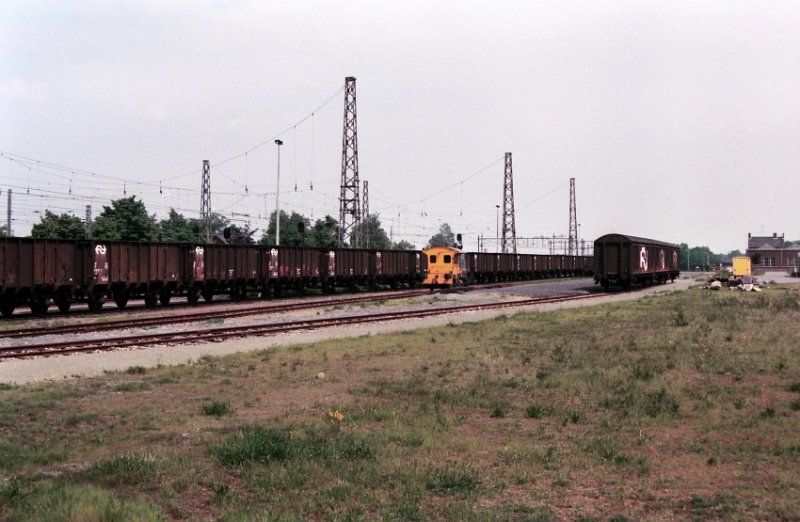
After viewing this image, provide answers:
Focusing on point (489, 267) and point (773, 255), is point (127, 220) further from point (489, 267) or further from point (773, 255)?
point (773, 255)

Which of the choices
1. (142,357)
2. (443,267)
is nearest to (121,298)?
(142,357)

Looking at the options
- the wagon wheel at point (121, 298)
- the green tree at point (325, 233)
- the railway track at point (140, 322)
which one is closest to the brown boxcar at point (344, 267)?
the railway track at point (140, 322)

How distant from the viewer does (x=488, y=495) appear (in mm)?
6504

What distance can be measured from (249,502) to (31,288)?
2396 centimetres

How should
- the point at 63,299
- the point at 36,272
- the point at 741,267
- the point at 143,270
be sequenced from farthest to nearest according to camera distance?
the point at 741,267 < the point at 143,270 < the point at 63,299 < the point at 36,272

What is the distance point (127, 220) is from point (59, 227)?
28.8 feet

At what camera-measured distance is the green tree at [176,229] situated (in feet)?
238

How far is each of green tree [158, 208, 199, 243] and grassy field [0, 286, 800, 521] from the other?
2329 inches

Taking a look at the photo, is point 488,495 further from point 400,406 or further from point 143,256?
point 143,256

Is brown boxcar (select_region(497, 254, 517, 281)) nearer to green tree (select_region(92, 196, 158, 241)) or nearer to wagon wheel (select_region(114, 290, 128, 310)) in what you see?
green tree (select_region(92, 196, 158, 241))

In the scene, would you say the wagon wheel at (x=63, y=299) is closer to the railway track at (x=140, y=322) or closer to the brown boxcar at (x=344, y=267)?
the railway track at (x=140, y=322)

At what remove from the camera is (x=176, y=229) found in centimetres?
7819

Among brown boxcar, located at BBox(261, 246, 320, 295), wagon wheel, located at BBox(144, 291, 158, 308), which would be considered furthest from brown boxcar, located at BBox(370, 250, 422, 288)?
wagon wheel, located at BBox(144, 291, 158, 308)

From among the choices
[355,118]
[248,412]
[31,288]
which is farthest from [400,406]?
[355,118]
